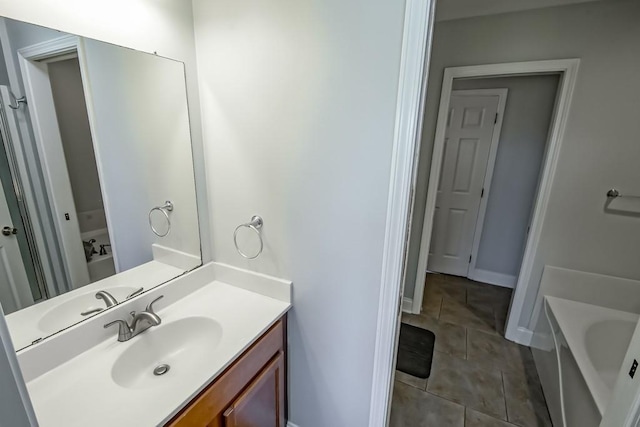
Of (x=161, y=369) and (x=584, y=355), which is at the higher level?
(x=161, y=369)

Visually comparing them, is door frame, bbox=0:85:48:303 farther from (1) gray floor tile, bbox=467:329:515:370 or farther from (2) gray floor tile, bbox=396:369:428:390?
(1) gray floor tile, bbox=467:329:515:370

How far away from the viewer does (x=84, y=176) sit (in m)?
1.06

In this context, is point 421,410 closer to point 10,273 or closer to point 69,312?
point 69,312

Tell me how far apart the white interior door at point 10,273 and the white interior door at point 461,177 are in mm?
3417

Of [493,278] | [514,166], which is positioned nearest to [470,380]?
[493,278]

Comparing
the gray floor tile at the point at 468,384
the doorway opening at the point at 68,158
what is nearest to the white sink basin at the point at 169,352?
the doorway opening at the point at 68,158

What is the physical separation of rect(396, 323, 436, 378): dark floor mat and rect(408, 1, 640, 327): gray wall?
92cm

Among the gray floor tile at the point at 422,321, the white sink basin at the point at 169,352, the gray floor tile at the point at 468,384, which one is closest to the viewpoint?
the white sink basin at the point at 169,352

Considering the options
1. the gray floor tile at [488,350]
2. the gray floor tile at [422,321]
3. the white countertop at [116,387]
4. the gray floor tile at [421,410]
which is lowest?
the gray floor tile at [421,410]

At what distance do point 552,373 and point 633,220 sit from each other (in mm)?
1157

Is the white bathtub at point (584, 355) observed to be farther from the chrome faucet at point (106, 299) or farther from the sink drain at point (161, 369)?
the chrome faucet at point (106, 299)

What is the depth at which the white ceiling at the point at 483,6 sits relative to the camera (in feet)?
6.22

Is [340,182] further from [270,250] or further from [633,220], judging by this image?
[633,220]

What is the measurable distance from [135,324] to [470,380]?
2.09 m
